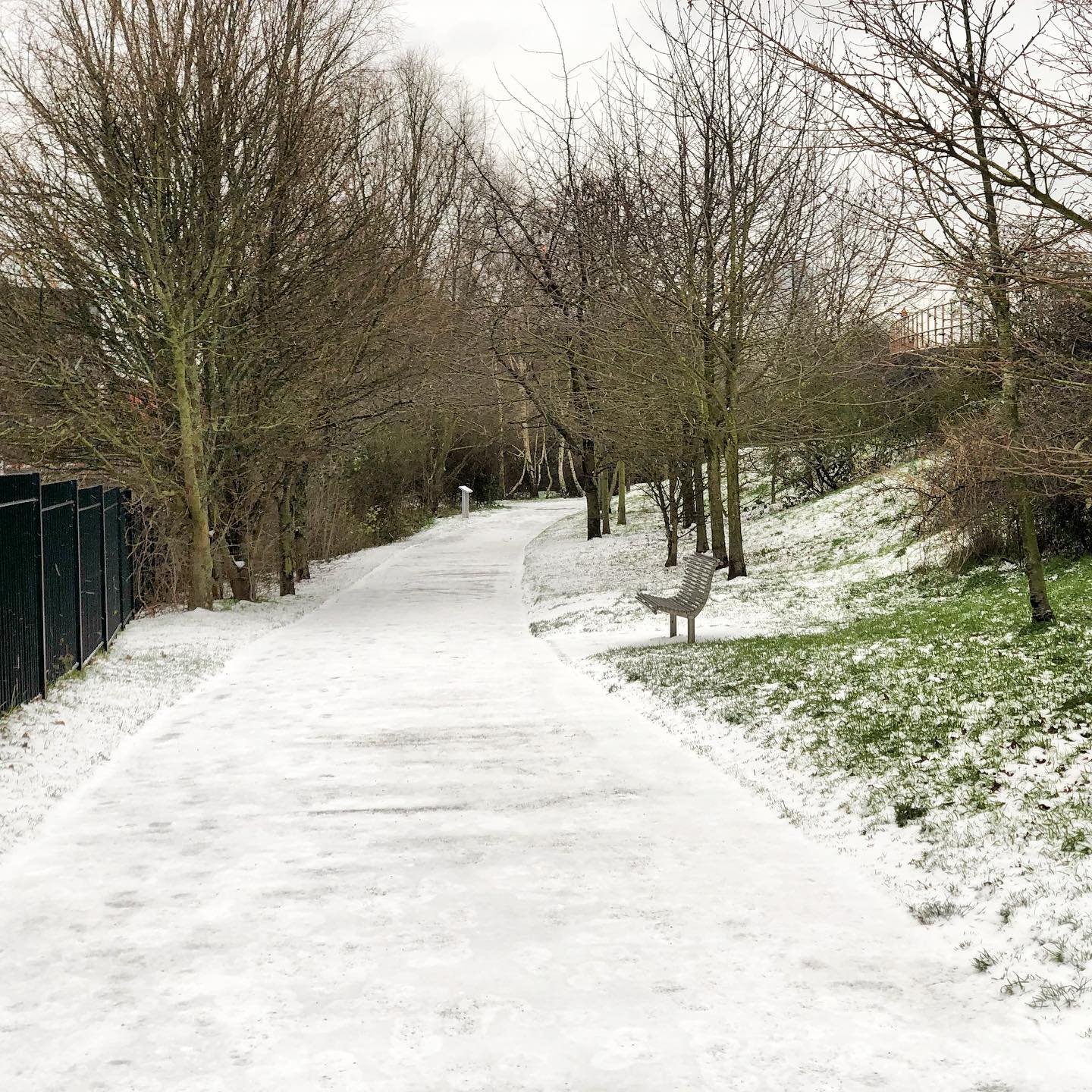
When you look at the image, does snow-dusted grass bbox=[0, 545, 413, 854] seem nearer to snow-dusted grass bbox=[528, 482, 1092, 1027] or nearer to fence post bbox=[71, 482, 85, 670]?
fence post bbox=[71, 482, 85, 670]

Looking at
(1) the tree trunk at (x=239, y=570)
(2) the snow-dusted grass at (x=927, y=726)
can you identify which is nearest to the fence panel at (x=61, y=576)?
(2) the snow-dusted grass at (x=927, y=726)

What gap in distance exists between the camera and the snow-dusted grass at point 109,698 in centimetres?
772

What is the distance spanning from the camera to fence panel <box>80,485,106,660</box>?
42.9 ft

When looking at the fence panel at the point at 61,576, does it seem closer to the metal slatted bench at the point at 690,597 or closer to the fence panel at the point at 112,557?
the fence panel at the point at 112,557

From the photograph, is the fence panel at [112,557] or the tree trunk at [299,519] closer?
the fence panel at [112,557]

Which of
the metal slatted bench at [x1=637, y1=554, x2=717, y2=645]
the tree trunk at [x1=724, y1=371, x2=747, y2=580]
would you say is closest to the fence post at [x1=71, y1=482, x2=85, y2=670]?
the metal slatted bench at [x1=637, y1=554, x2=717, y2=645]

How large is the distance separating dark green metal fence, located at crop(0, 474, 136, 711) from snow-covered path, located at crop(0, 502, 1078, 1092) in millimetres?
1818

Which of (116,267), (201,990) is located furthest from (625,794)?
(116,267)

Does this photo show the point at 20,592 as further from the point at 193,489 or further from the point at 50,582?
the point at 193,489

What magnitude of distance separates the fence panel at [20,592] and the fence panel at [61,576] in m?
0.29

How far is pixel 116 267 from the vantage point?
16.9 metres

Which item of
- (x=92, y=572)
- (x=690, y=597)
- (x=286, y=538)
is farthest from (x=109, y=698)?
(x=286, y=538)

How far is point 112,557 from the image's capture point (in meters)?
15.6

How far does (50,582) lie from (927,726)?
805 centimetres
